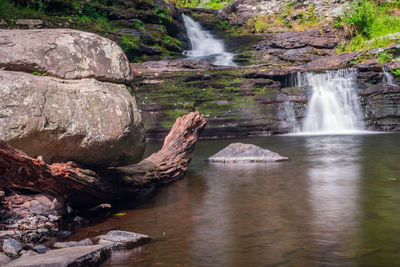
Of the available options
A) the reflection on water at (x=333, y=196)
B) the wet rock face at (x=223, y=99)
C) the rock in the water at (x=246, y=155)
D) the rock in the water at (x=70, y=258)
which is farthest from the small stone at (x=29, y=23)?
the rock in the water at (x=70, y=258)

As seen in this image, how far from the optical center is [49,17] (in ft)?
51.7

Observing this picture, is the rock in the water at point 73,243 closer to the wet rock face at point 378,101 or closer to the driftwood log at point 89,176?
the driftwood log at point 89,176

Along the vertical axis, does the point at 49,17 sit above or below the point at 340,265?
above

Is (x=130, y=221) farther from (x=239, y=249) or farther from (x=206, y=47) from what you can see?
(x=206, y=47)

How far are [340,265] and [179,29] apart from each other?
2036cm

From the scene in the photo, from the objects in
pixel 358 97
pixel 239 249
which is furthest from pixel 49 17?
pixel 239 249

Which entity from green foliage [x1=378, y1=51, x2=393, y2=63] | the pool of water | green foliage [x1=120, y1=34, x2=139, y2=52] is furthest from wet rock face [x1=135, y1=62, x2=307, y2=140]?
the pool of water

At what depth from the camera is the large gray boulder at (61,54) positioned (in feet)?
13.0

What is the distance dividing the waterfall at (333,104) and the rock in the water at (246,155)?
675 centimetres

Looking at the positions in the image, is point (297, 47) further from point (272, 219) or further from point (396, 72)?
point (272, 219)

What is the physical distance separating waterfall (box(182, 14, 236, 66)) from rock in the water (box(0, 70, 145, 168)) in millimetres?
14798

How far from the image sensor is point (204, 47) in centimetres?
2188

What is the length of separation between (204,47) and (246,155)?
15.0m

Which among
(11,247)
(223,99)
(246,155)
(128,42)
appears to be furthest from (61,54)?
(128,42)
